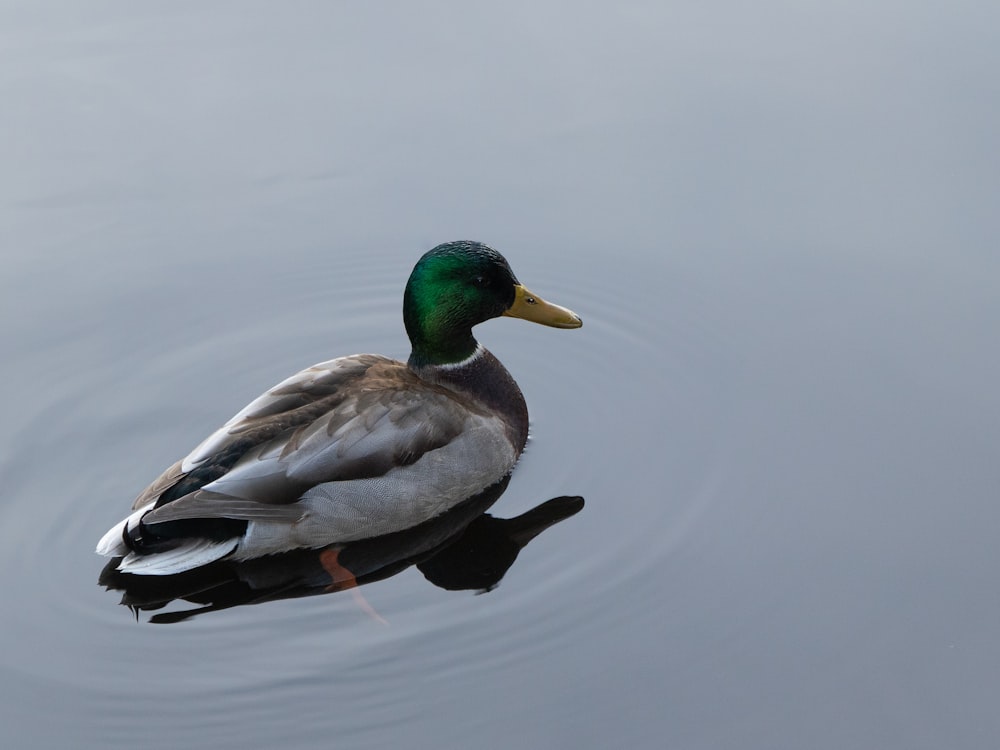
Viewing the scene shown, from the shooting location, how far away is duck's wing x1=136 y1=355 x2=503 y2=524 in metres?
6.55

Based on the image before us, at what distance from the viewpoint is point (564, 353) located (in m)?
8.20

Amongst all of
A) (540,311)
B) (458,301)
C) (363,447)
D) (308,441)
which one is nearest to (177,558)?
(308,441)

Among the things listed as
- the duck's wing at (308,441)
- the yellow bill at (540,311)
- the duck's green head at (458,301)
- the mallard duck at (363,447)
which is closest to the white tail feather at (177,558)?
the mallard duck at (363,447)

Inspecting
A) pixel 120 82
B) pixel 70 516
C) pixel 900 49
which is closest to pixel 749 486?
pixel 70 516

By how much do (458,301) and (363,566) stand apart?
145 cm

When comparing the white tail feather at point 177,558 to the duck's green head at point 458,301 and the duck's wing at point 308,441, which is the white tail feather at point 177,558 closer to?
the duck's wing at point 308,441

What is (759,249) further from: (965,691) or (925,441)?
(965,691)

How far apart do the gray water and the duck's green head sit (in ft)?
1.93

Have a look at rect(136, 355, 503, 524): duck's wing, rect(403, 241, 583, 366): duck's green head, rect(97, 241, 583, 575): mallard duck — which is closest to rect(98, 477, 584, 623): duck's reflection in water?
rect(97, 241, 583, 575): mallard duck

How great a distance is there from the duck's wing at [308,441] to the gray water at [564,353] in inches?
18.8

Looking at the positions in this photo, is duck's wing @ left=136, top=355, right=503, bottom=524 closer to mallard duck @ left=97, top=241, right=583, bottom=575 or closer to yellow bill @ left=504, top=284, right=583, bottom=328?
mallard duck @ left=97, top=241, right=583, bottom=575

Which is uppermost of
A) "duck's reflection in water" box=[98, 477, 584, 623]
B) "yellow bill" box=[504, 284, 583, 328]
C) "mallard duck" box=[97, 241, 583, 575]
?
"yellow bill" box=[504, 284, 583, 328]

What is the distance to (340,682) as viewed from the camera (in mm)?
5879

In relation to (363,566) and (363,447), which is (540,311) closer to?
(363,447)
